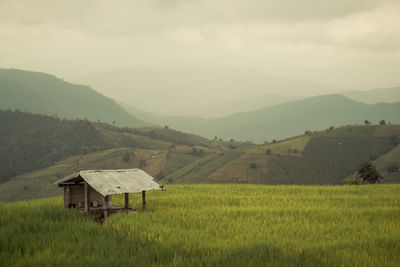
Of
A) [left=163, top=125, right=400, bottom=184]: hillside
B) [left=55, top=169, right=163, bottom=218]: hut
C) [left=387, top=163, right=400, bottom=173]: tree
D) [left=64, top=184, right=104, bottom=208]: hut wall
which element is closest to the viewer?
[left=55, top=169, right=163, bottom=218]: hut

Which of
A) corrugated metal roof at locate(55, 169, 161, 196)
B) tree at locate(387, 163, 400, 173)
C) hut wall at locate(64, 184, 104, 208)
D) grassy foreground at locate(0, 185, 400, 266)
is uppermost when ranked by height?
corrugated metal roof at locate(55, 169, 161, 196)

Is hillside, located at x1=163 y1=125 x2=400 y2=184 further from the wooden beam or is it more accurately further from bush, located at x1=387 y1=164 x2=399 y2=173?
the wooden beam

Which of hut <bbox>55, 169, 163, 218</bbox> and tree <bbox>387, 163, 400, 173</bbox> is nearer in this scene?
hut <bbox>55, 169, 163, 218</bbox>

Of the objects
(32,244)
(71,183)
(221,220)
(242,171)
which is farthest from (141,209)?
(242,171)

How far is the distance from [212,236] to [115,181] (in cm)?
877

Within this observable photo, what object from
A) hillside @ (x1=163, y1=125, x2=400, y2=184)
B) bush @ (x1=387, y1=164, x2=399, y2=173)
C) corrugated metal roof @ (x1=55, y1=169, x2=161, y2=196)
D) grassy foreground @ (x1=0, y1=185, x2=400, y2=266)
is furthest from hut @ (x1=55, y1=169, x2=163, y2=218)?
hillside @ (x1=163, y1=125, x2=400, y2=184)

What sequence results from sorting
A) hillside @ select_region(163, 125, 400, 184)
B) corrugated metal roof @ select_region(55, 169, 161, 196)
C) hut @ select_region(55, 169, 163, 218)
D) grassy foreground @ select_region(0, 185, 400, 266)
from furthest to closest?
1. hillside @ select_region(163, 125, 400, 184)
2. hut @ select_region(55, 169, 163, 218)
3. corrugated metal roof @ select_region(55, 169, 161, 196)
4. grassy foreground @ select_region(0, 185, 400, 266)

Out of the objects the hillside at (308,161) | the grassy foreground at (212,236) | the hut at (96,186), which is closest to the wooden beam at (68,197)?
the hut at (96,186)

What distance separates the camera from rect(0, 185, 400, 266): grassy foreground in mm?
→ 15430

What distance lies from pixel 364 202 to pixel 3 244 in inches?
969

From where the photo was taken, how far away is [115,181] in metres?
25.4

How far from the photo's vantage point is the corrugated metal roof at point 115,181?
2394 cm

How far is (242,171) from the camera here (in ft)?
605

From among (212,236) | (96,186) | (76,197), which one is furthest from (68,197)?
(212,236)
